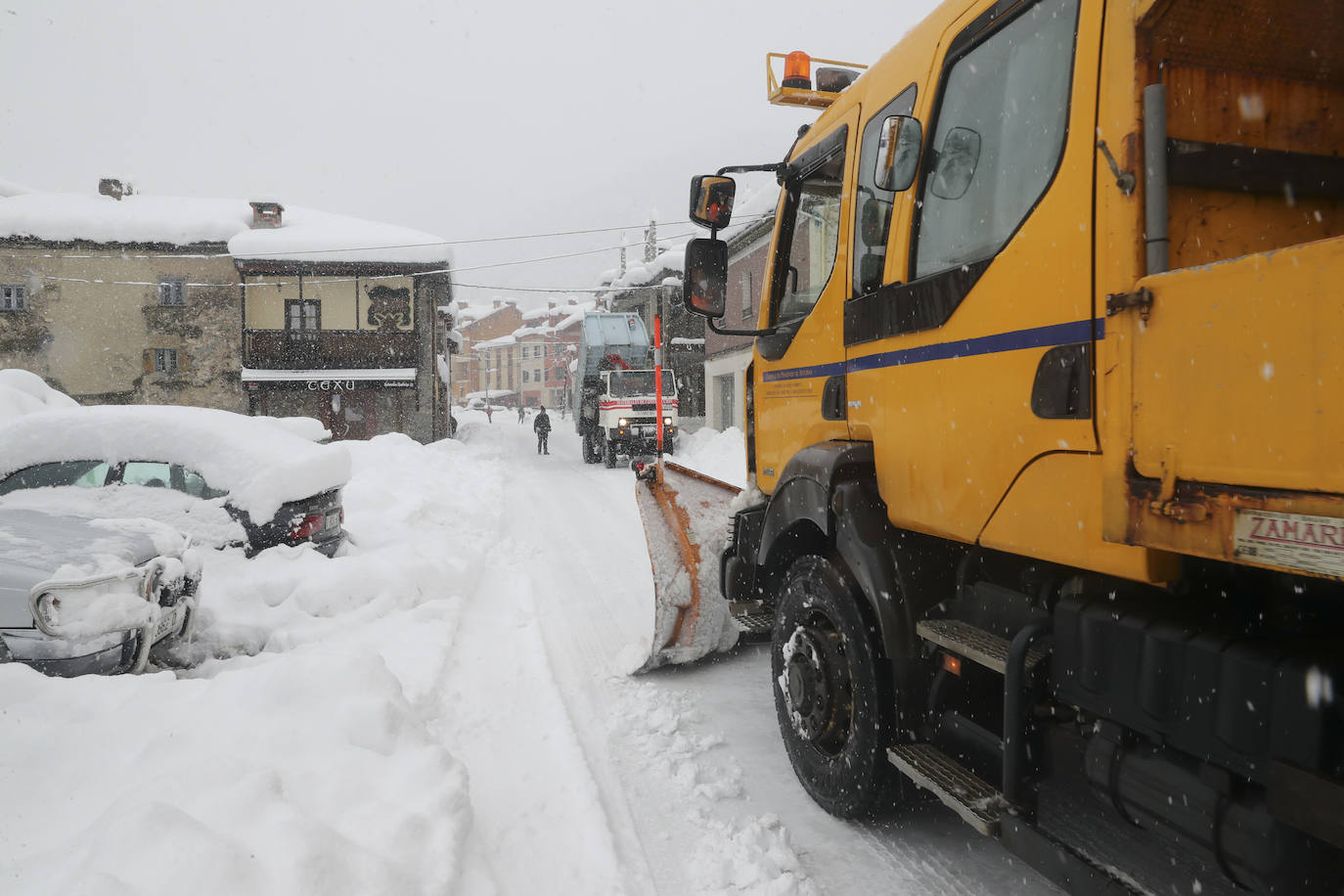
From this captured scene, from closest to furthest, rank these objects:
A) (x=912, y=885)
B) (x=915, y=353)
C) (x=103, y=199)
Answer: (x=915, y=353), (x=912, y=885), (x=103, y=199)

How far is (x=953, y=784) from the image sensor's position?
2303 millimetres

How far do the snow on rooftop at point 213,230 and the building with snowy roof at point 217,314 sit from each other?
7cm

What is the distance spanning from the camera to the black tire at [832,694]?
2.69 meters

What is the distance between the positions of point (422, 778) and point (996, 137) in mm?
3133

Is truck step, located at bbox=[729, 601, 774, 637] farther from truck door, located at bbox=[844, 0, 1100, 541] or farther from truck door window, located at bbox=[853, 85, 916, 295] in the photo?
truck door window, located at bbox=[853, 85, 916, 295]

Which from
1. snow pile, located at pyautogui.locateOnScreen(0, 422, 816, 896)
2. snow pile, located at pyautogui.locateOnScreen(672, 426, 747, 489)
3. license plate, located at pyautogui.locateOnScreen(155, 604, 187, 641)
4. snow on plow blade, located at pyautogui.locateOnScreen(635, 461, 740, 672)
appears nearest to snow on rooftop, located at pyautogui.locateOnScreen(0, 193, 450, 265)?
snow pile, located at pyautogui.locateOnScreen(672, 426, 747, 489)

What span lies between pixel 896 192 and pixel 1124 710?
6.09 feet

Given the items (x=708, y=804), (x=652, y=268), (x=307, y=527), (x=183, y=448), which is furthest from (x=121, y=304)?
(x=708, y=804)

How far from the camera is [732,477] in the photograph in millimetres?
14266

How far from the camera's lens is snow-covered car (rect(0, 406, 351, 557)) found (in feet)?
17.8

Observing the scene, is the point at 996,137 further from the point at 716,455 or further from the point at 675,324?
the point at 675,324

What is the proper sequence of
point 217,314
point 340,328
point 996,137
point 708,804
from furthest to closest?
point 217,314 < point 340,328 < point 708,804 < point 996,137

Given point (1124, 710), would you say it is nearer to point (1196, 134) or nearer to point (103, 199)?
point (1196, 134)

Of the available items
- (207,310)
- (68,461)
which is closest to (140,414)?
(68,461)
